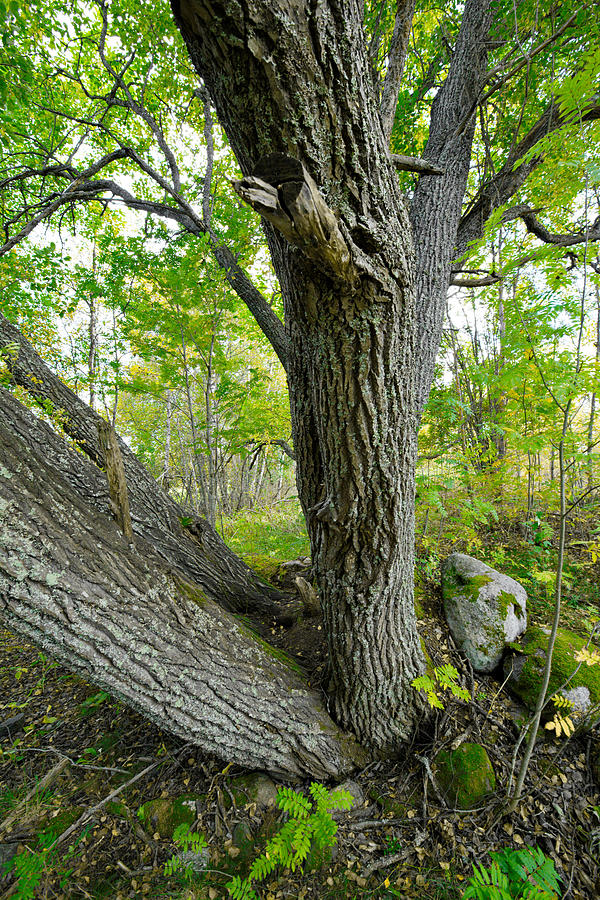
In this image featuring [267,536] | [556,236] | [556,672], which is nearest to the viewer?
[556,672]

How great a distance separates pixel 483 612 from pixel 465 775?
921 mm

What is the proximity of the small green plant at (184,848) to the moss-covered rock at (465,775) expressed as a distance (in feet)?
4.31

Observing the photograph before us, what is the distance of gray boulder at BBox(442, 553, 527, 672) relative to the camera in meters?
2.30

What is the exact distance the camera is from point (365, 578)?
168 cm

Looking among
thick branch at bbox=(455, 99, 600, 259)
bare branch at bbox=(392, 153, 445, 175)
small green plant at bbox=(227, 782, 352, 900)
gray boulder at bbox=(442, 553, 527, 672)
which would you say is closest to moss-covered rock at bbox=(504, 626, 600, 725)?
gray boulder at bbox=(442, 553, 527, 672)

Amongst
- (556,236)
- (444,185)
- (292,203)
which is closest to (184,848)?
(292,203)

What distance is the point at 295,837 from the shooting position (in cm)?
156

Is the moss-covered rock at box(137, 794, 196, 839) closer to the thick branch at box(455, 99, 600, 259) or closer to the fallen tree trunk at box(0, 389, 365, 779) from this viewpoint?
the fallen tree trunk at box(0, 389, 365, 779)

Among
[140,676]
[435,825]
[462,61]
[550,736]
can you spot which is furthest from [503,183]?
[435,825]

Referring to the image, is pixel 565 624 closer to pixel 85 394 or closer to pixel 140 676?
pixel 140 676

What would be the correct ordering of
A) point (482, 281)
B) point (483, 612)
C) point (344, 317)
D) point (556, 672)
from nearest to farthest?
point (344, 317) → point (556, 672) → point (483, 612) → point (482, 281)

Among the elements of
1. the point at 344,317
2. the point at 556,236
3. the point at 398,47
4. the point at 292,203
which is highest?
the point at 398,47

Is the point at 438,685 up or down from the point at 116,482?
down

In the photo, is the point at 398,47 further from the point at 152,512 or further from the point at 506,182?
the point at 152,512
